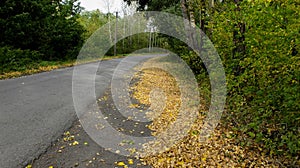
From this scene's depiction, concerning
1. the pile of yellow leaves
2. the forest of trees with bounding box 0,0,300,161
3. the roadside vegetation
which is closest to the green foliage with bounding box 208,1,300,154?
the forest of trees with bounding box 0,0,300,161

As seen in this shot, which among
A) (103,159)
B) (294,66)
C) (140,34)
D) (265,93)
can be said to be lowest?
(103,159)

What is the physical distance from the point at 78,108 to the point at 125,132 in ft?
6.99

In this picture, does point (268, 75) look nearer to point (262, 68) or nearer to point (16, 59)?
point (262, 68)

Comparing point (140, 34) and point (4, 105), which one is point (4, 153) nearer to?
point (4, 105)

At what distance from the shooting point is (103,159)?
4.07 m

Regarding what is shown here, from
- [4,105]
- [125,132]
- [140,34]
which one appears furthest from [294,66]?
[140,34]

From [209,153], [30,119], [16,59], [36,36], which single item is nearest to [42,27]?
[36,36]

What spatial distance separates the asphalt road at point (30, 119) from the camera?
13.4 ft

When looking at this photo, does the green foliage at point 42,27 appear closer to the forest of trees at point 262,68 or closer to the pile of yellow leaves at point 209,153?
the forest of trees at point 262,68

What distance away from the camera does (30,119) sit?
18.2ft

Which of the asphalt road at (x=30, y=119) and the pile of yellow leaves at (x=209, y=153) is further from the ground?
the asphalt road at (x=30, y=119)

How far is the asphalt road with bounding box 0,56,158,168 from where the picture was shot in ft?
13.4

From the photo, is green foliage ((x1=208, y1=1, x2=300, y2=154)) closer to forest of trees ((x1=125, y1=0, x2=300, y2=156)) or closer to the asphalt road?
forest of trees ((x1=125, y1=0, x2=300, y2=156))

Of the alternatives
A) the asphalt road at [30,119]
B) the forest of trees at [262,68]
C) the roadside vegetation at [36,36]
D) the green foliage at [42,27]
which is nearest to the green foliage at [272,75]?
the forest of trees at [262,68]
